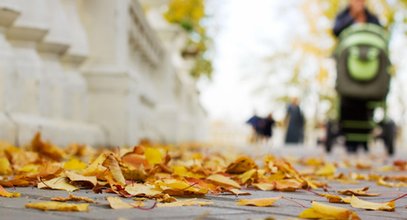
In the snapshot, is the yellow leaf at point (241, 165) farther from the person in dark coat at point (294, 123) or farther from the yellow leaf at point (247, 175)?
the person in dark coat at point (294, 123)

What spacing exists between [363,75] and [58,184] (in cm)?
697

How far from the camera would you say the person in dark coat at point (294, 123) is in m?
23.1

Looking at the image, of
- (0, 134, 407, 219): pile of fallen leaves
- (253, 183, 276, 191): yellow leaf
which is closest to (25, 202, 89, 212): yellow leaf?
(0, 134, 407, 219): pile of fallen leaves

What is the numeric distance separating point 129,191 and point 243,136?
52746mm

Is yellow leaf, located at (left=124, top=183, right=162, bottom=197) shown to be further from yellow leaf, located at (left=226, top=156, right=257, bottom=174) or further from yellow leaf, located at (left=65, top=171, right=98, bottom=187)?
yellow leaf, located at (left=226, top=156, right=257, bottom=174)

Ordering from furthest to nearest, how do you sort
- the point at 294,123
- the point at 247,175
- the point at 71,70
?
1. the point at 294,123
2. the point at 71,70
3. the point at 247,175

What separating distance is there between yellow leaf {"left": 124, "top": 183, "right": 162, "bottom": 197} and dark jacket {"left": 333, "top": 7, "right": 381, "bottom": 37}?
24.4 feet

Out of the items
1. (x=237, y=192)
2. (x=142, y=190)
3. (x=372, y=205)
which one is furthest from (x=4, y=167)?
(x=372, y=205)

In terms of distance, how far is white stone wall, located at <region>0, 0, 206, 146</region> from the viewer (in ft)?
14.1

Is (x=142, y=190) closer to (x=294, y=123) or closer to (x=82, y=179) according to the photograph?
(x=82, y=179)

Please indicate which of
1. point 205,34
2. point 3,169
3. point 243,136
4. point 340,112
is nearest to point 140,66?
point 340,112

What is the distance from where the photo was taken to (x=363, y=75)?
876 cm

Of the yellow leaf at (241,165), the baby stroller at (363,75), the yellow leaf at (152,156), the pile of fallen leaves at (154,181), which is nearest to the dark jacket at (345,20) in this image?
the baby stroller at (363,75)

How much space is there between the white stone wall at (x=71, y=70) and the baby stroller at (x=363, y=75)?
255 centimetres
